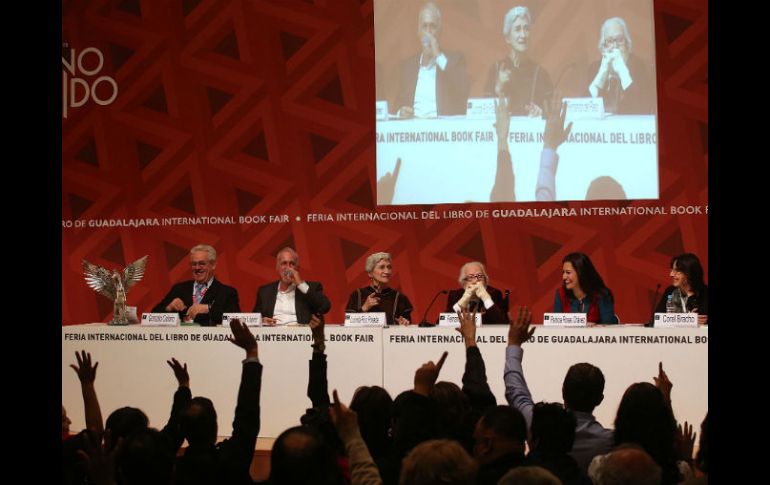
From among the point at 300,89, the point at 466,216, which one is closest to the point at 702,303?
the point at 466,216

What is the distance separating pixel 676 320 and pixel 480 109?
2.73 metres

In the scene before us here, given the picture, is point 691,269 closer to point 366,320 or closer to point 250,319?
point 366,320

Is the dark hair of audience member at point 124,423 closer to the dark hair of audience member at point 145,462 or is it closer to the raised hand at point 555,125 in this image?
the dark hair of audience member at point 145,462

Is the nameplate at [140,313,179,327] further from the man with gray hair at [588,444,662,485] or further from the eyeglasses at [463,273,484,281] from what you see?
the man with gray hair at [588,444,662,485]

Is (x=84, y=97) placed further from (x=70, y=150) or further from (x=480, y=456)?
(x=480, y=456)

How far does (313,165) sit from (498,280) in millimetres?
1756

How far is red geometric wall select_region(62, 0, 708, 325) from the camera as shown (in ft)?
22.1

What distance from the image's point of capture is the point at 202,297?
570cm

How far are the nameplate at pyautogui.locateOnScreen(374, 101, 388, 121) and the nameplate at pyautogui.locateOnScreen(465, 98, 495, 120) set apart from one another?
0.64 meters

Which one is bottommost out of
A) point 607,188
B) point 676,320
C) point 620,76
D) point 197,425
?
point 197,425

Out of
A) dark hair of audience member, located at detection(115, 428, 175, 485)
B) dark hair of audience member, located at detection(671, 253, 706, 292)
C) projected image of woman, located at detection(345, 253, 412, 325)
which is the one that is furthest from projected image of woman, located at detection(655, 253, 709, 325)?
dark hair of audience member, located at detection(115, 428, 175, 485)

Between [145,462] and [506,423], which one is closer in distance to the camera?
[145,462]

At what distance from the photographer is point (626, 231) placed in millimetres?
6793

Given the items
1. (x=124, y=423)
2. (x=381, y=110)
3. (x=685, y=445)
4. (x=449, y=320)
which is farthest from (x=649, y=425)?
(x=381, y=110)
